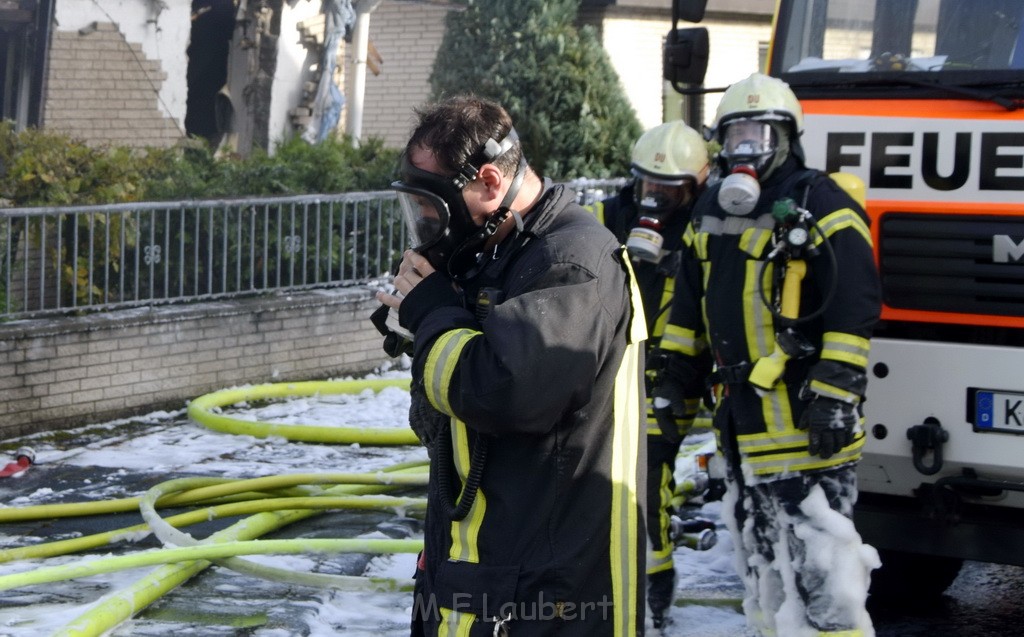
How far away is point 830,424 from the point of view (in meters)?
4.37

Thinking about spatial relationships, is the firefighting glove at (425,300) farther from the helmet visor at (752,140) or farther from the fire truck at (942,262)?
the fire truck at (942,262)

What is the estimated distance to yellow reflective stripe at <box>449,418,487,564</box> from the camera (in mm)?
2828

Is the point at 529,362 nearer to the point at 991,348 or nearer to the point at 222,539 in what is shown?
the point at 991,348

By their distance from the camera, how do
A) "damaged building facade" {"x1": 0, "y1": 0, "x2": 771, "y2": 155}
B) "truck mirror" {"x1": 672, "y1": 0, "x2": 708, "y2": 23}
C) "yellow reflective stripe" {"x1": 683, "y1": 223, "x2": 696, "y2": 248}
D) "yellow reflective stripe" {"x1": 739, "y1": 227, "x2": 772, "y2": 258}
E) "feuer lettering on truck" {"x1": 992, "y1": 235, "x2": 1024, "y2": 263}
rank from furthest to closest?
"damaged building facade" {"x1": 0, "y1": 0, "x2": 771, "y2": 155}
"truck mirror" {"x1": 672, "y1": 0, "x2": 708, "y2": 23}
"yellow reflective stripe" {"x1": 683, "y1": 223, "x2": 696, "y2": 248}
"feuer lettering on truck" {"x1": 992, "y1": 235, "x2": 1024, "y2": 263}
"yellow reflective stripe" {"x1": 739, "y1": 227, "x2": 772, "y2": 258}

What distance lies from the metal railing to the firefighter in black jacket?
5766 millimetres

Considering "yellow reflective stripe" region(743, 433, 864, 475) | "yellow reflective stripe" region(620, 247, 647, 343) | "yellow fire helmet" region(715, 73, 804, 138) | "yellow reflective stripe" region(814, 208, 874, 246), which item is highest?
"yellow fire helmet" region(715, 73, 804, 138)

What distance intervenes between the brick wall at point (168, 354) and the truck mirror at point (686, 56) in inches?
169

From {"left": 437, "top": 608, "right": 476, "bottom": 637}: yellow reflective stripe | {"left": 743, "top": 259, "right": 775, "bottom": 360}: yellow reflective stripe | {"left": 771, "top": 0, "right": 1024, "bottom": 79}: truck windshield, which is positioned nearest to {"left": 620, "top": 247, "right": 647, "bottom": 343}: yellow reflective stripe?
{"left": 437, "top": 608, "right": 476, "bottom": 637}: yellow reflective stripe

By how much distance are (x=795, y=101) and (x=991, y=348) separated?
3.53 feet

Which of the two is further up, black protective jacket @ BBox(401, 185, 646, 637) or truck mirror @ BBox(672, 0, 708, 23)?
truck mirror @ BBox(672, 0, 708, 23)

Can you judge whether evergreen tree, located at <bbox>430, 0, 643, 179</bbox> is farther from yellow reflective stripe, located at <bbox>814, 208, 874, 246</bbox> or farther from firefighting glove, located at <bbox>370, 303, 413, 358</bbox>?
firefighting glove, located at <bbox>370, 303, 413, 358</bbox>

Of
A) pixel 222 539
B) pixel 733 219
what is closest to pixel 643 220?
pixel 733 219

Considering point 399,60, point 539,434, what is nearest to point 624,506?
point 539,434

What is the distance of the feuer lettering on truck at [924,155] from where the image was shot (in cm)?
474
